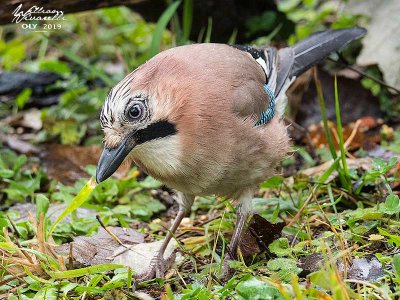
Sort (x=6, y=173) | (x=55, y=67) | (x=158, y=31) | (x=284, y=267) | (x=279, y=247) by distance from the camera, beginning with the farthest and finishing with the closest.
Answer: (x=55, y=67)
(x=158, y=31)
(x=6, y=173)
(x=279, y=247)
(x=284, y=267)

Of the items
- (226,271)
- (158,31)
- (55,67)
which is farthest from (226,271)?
(55,67)

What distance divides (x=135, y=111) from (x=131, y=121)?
47 millimetres

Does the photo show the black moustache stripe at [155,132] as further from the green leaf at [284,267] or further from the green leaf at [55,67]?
the green leaf at [55,67]

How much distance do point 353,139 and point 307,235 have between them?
1.42 m

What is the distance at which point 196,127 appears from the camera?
306cm

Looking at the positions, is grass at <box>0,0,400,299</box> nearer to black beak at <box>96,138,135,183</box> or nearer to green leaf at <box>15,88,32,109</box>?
green leaf at <box>15,88,32,109</box>

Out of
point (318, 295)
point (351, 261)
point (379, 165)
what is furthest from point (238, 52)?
point (318, 295)

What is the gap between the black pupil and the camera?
9.57 ft

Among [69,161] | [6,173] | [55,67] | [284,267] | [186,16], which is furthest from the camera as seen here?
[55,67]

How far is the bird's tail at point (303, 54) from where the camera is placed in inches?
162

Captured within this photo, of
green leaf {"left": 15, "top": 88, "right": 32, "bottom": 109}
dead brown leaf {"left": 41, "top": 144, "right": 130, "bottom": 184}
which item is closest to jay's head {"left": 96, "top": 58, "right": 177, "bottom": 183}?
dead brown leaf {"left": 41, "top": 144, "right": 130, "bottom": 184}

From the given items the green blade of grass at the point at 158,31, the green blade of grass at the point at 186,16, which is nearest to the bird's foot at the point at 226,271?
the green blade of grass at the point at 158,31

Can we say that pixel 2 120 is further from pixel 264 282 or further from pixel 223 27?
pixel 264 282

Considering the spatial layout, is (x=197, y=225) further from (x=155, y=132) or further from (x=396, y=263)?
(x=396, y=263)
